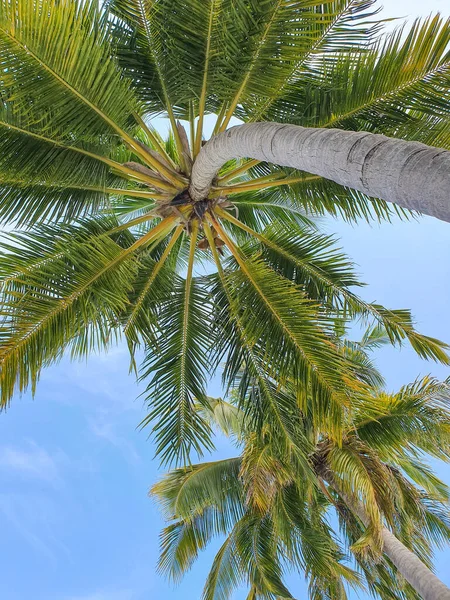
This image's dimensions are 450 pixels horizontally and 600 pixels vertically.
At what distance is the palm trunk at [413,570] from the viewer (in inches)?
254

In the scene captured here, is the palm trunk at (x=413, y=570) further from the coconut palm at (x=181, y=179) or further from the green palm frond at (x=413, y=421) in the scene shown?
the coconut palm at (x=181, y=179)

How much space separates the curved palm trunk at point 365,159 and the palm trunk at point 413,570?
585 centimetres

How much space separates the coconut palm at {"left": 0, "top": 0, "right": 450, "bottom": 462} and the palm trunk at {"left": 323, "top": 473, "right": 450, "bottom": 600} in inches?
115

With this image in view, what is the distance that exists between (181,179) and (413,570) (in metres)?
5.91

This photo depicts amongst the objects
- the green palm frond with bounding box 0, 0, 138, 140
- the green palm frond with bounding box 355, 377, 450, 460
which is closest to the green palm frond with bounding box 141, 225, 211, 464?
the green palm frond with bounding box 0, 0, 138, 140

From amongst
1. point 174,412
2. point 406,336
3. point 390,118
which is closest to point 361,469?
point 406,336

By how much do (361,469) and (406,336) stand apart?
7.28ft

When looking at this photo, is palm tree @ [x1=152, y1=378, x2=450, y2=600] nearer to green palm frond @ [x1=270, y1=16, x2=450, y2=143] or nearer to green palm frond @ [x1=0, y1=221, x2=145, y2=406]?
green palm frond @ [x1=0, y1=221, x2=145, y2=406]

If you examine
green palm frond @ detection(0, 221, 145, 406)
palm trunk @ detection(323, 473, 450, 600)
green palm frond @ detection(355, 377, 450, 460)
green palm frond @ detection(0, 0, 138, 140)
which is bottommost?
palm trunk @ detection(323, 473, 450, 600)

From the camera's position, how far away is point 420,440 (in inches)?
308

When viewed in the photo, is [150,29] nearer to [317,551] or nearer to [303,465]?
[303,465]

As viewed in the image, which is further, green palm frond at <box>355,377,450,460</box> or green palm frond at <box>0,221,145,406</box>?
green palm frond at <box>355,377,450,460</box>

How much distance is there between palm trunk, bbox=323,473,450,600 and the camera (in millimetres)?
6449

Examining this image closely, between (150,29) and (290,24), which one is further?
(150,29)
